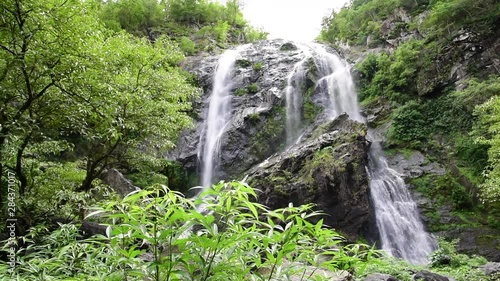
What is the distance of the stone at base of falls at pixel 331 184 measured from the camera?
12914mm

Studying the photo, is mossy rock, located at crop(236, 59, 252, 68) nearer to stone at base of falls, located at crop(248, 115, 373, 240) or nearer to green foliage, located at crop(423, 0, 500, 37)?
green foliage, located at crop(423, 0, 500, 37)

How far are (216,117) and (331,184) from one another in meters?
10.0

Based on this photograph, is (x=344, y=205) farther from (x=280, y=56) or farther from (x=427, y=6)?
(x=427, y=6)

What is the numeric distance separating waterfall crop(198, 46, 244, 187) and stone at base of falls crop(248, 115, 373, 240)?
4828mm

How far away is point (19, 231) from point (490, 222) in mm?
15696

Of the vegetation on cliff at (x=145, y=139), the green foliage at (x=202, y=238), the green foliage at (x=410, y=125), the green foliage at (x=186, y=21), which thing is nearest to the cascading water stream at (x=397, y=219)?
the vegetation on cliff at (x=145, y=139)

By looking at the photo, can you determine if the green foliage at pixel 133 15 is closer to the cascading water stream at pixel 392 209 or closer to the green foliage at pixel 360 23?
the green foliage at pixel 360 23

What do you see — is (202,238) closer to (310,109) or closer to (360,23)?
(310,109)

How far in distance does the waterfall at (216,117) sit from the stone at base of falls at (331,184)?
4.83 m

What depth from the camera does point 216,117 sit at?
821 inches

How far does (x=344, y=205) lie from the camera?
1291cm

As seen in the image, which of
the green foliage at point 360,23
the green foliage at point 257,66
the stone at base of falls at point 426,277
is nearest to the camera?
the stone at base of falls at point 426,277

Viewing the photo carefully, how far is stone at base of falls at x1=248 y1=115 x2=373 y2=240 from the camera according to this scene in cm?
1291

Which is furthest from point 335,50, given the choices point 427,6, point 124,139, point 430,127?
point 124,139
